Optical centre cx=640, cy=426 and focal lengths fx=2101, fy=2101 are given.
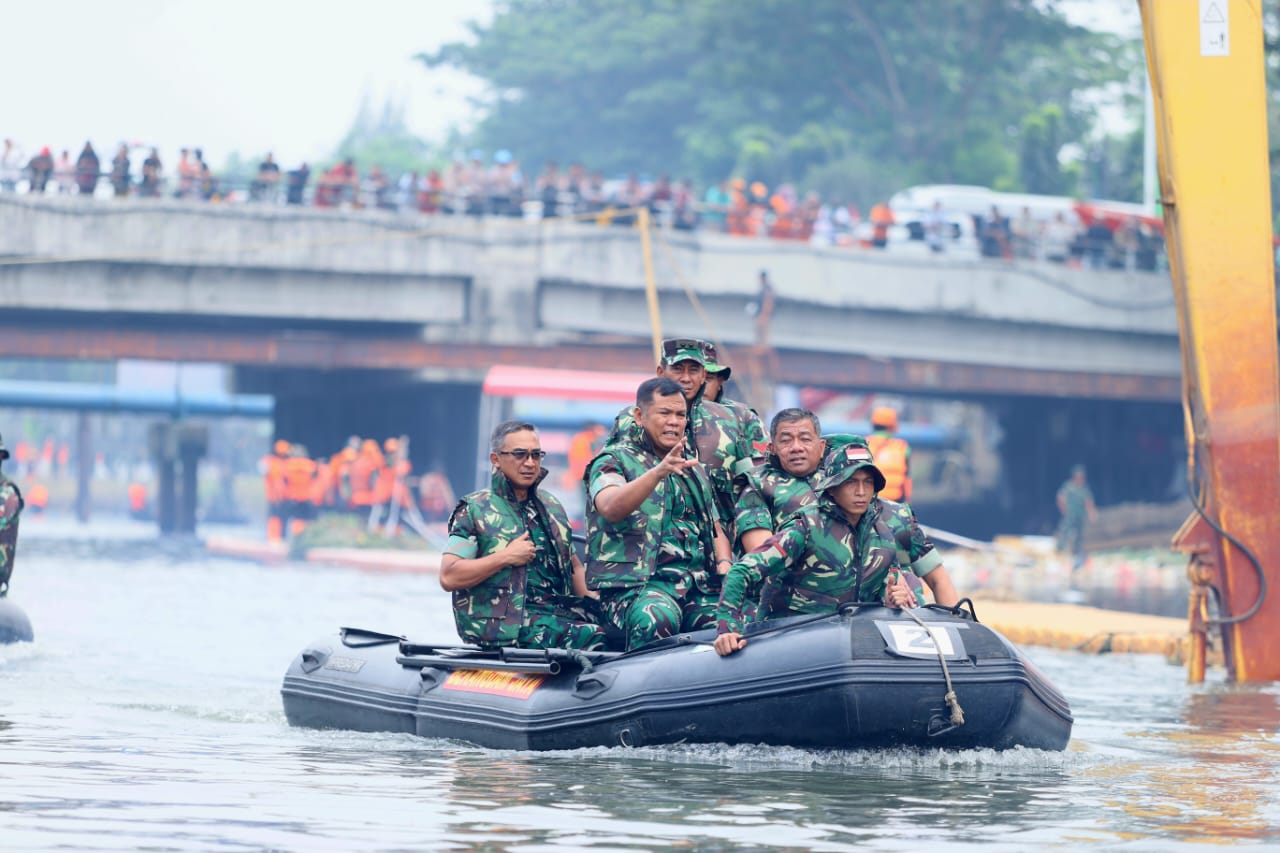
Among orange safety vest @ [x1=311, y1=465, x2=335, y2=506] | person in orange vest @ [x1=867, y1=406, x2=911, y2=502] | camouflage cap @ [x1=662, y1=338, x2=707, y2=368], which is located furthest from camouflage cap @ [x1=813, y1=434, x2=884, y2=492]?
orange safety vest @ [x1=311, y1=465, x2=335, y2=506]

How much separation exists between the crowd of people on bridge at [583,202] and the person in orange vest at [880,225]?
2 cm

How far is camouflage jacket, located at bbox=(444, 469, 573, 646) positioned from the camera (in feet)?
36.6

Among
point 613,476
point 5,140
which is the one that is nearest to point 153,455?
point 5,140

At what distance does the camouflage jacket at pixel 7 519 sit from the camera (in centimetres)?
1606

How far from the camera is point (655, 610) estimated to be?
36.1 ft

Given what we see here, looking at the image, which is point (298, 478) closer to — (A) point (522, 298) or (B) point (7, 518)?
(A) point (522, 298)

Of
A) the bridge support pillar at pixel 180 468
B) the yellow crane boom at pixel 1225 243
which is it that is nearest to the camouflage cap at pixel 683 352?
the yellow crane boom at pixel 1225 243

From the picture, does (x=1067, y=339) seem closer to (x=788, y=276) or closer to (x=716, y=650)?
(x=788, y=276)

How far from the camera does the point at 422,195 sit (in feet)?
129

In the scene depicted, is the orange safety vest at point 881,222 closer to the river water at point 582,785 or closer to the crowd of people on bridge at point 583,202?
the crowd of people on bridge at point 583,202

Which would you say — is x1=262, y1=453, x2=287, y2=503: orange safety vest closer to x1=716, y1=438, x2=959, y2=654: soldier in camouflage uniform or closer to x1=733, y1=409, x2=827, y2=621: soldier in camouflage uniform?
x1=733, y1=409, x2=827, y2=621: soldier in camouflage uniform

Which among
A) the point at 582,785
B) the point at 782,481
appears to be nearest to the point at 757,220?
the point at 782,481

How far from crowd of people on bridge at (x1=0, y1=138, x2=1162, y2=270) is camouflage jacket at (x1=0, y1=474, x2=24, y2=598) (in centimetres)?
2051

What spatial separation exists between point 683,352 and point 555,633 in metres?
1.74
